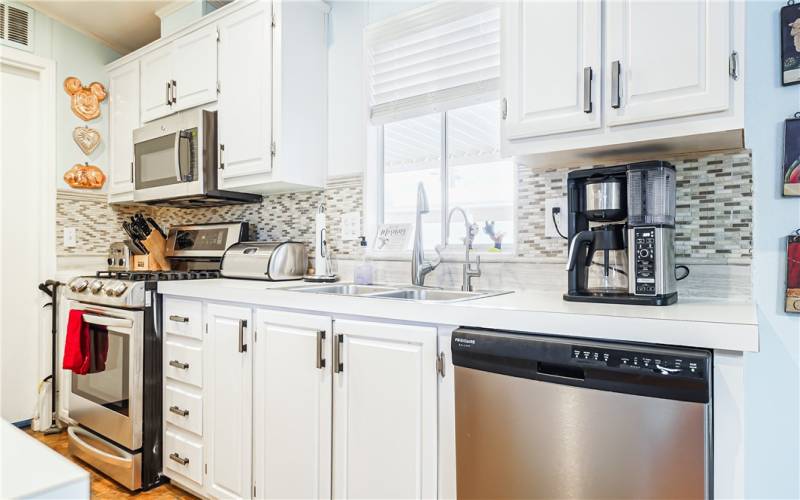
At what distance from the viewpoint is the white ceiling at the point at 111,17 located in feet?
10.1

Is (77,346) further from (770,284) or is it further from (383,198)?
(770,284)

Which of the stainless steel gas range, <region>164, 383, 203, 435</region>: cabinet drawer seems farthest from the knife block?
<region>164, 383, 203, 435</region>: cabinet drawer

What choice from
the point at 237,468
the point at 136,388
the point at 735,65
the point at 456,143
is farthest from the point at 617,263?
the point at 136,388

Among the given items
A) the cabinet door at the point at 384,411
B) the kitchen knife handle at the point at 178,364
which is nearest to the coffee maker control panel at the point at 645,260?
the cabinet door at the point at 384,411

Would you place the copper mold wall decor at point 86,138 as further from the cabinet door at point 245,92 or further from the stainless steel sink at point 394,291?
the stainless steel sink at point 394,291

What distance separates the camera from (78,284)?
8.69 ft

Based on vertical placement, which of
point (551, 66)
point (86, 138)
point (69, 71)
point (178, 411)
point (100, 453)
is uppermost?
point (69, 71)

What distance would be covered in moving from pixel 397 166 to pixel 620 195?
52.4 inches

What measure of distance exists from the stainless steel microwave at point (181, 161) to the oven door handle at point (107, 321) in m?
0.79

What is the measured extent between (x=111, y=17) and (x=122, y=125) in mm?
715

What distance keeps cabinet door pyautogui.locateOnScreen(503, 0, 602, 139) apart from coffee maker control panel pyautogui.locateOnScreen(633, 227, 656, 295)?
1.23 ft

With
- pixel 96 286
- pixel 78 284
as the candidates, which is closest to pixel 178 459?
pixel 96 286

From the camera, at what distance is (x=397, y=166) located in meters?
2.57

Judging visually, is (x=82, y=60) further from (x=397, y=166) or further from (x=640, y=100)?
(x=640, y=100)
